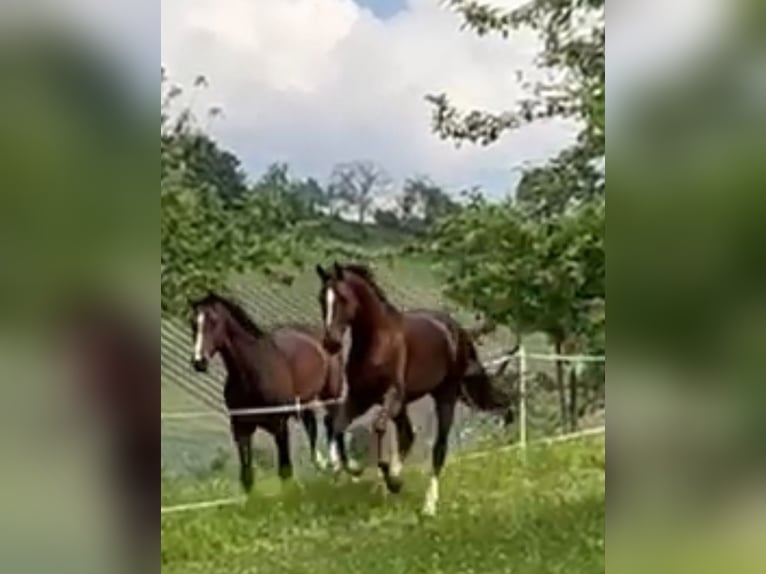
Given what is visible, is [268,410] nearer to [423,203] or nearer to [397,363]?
[397,363]

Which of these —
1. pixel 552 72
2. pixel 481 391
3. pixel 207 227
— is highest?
pixel 552 72

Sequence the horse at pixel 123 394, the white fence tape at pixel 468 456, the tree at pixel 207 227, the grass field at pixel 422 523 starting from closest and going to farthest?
the horse at pixel 123 394, the tree at pixel 207 227, the white fence tape at pixel 468 456, the grass field at pixel 422 523

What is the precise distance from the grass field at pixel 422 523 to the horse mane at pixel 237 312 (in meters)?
0.23

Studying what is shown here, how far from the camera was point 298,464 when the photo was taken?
1775mm

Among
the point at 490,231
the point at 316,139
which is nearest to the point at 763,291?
the point at 490,231

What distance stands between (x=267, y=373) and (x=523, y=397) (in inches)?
15.6

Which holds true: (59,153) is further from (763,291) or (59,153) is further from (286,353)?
(763,291)

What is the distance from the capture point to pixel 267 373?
1.75 metres

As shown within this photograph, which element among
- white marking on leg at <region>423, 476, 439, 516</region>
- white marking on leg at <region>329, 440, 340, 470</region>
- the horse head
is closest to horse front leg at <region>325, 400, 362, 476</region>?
white marking on leg at <region>329, 440, 340, 470</region>

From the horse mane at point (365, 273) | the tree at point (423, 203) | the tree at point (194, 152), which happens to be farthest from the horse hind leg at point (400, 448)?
the tree at point (194, 152)

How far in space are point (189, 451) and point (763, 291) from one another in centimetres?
A: 80

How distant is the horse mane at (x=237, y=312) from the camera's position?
1.64 meters

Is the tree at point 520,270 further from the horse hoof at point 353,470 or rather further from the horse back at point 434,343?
the horse hoof at point 353,470

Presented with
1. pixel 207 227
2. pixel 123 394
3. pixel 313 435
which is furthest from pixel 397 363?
pixel 123 394
